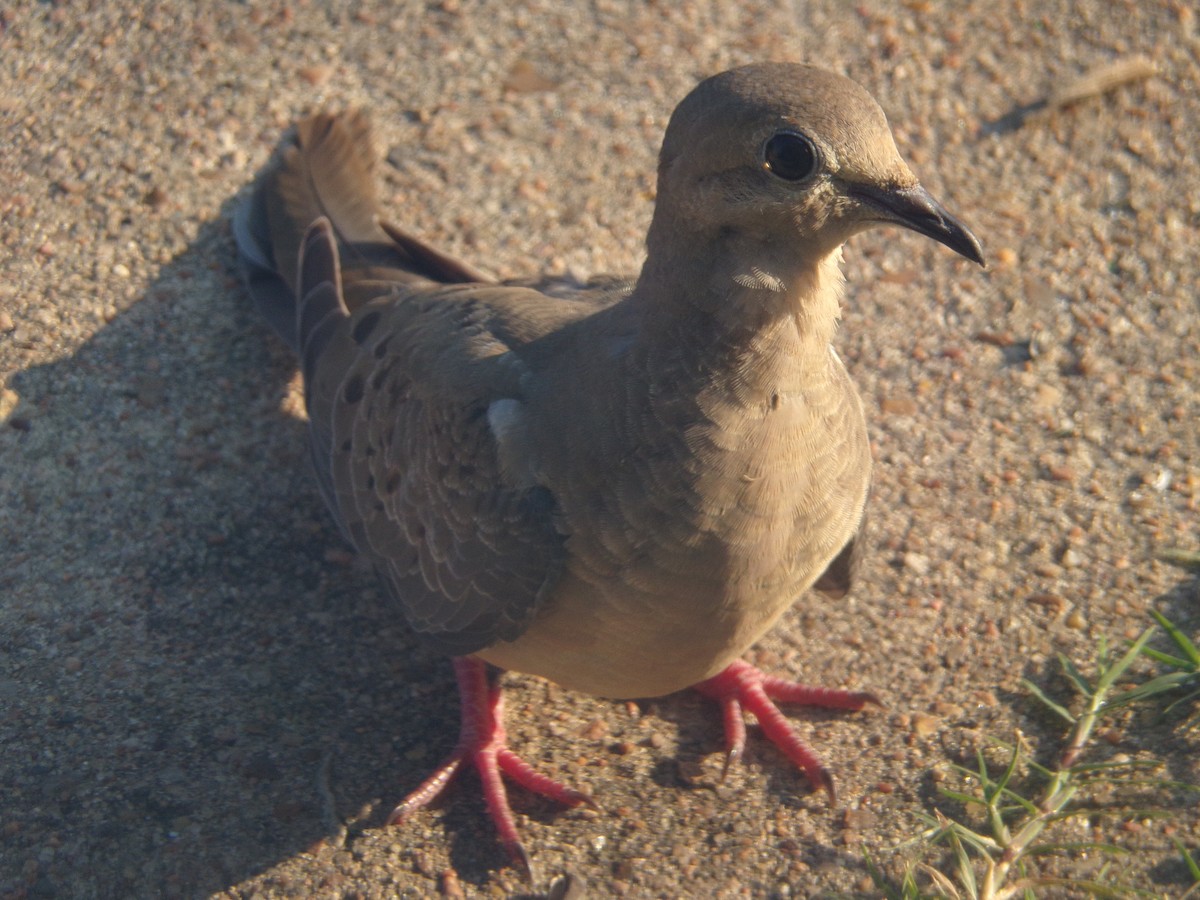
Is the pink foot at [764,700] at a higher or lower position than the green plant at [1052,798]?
lower

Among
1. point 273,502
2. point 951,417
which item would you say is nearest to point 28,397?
point 273,502

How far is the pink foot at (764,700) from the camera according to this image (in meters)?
4.16

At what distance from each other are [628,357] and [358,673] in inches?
59.8

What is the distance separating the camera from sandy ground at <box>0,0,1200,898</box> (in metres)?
3.87

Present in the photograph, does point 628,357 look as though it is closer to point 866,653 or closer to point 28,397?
point 866,653

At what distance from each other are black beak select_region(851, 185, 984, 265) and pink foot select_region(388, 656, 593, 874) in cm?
191

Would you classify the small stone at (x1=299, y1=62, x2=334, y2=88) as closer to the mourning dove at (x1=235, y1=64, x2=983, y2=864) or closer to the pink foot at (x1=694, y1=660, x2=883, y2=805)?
the mourning dove at (x1=235, y1=64, x2=983, y2=864)

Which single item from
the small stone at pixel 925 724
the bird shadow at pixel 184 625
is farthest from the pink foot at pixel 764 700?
the bird shadow at pixel 184 625

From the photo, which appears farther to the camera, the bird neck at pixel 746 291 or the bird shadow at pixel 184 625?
the bird shadow at pixel 184 625

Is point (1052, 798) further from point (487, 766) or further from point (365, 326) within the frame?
point (365, 326)

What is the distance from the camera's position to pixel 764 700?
A: 428 cm

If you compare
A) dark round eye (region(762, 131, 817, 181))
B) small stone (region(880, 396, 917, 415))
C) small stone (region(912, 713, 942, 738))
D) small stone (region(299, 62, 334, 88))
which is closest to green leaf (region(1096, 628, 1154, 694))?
small stone (region(912, 713, 942, 738))

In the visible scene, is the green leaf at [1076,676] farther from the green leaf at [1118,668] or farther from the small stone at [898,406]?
the small stone at [898,406]

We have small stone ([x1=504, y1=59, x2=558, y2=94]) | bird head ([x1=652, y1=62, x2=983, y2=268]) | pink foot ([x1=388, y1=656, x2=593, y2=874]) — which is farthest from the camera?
small stone ([x1=504, y1=59, x2=558, y2=94])
